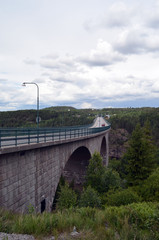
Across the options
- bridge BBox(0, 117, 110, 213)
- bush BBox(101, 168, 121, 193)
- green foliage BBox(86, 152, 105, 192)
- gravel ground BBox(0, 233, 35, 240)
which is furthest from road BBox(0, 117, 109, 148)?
bush BBox(101, 168, 121, 193)

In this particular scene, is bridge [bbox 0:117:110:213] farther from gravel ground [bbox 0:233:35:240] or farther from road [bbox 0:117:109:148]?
gravel ground [bbox 0:233:35:240]

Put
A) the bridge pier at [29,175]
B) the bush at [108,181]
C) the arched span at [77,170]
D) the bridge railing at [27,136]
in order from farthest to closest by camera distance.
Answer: the arched span at [77,170] < the bush at [108,181] < the bridge railing at [27,136] < the bridge pier at [29,175]

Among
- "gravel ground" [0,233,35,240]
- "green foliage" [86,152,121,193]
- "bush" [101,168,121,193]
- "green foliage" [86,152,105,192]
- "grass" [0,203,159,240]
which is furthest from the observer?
"green foliage" [86,152,105,192]

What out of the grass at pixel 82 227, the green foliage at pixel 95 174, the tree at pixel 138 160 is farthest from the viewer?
the tree at pixel 138 160

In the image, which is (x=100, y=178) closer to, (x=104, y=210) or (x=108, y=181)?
(x=108, y=181)

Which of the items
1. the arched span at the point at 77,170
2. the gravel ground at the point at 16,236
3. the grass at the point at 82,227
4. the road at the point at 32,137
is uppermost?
the road at the point at 32,137

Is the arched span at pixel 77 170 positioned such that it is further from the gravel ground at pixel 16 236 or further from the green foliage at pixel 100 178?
the gravel ground at pixel 16 236

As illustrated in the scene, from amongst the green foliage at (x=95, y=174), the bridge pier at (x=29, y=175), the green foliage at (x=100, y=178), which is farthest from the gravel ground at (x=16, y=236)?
the green foliage at (x=95, y=174)

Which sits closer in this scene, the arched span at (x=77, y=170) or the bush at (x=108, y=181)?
the bush at (x=108, y=181)

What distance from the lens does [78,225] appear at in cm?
833

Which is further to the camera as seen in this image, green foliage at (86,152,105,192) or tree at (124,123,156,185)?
tree at (124,123,156,185)

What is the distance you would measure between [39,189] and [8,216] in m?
6.25

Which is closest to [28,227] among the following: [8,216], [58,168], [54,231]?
[54,231]

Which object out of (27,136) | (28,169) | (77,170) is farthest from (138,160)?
(28,169)
